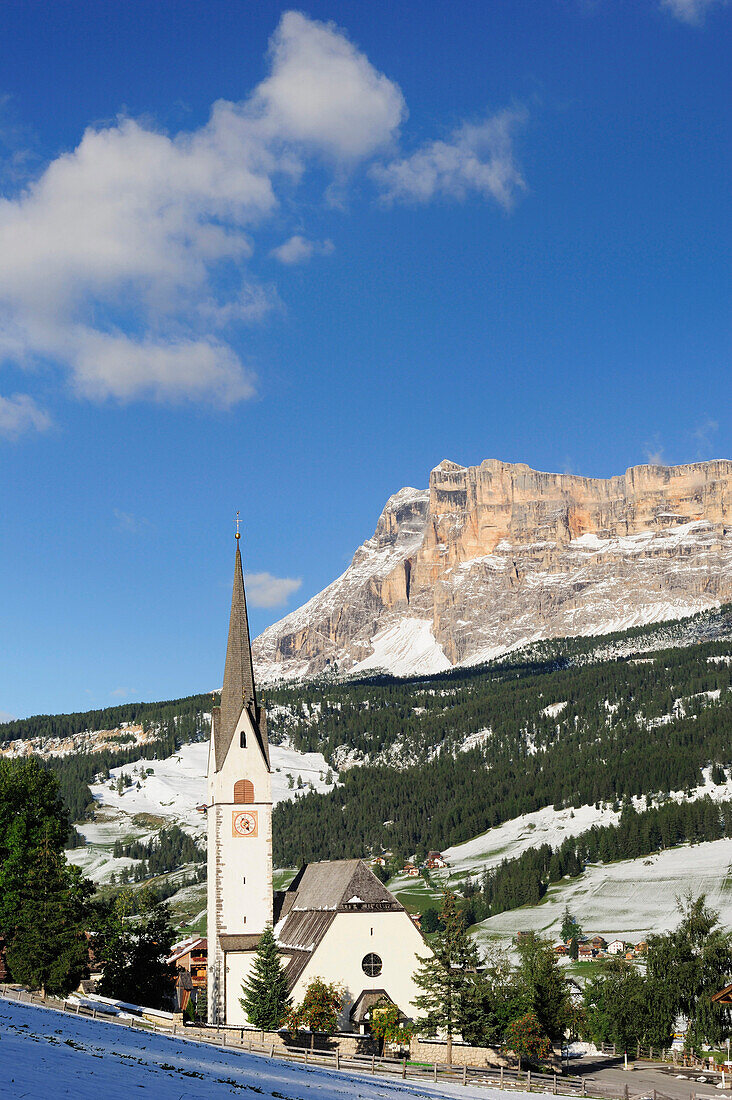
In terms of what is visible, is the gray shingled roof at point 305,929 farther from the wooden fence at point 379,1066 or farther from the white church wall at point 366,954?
the wooden fence at point 379,1066

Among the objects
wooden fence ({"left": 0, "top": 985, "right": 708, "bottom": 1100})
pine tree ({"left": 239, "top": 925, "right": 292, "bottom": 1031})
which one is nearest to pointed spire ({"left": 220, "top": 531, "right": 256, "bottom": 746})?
pine tree ({"left": 239, "top": 925, "right": 292, "bottom": 1031})

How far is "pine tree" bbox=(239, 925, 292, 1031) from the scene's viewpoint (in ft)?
197

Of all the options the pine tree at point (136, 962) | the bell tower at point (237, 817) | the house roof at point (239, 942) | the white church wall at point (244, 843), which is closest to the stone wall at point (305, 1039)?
the bell tower at point (237, 817)

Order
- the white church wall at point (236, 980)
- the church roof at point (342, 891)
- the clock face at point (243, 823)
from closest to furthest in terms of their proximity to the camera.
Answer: the white church wall at point (236, 980) → the church roof at point (342, 891) → the clock face at point (243, 823)

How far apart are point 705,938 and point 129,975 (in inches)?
1571

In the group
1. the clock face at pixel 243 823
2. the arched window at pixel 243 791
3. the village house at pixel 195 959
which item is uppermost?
the arched window at pixel 243 791

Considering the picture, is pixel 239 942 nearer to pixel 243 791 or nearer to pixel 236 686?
pixel 243 791

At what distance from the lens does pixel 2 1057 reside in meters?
24.2

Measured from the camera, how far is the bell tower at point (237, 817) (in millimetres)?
68625

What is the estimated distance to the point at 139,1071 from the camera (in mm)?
28797

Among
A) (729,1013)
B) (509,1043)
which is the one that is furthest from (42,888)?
(729,1013)

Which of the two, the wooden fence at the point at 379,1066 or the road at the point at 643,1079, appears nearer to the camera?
→ the wooden fence at the point at 379,1066

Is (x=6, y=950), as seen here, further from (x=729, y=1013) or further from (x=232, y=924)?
(x=729, y=1013)

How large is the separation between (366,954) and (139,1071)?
3790 cm
